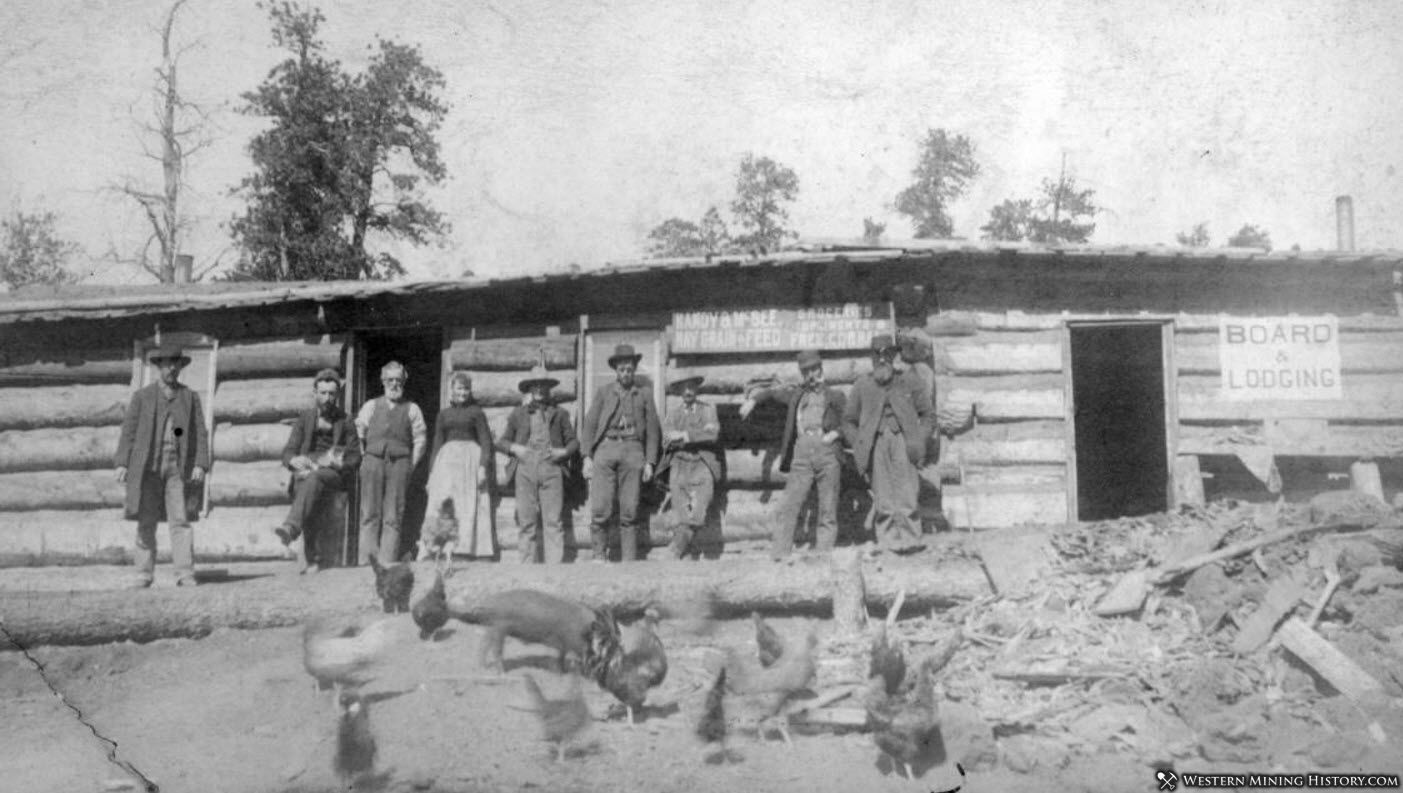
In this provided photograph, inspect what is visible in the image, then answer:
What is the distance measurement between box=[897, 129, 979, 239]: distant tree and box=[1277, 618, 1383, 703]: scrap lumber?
28.1 meters

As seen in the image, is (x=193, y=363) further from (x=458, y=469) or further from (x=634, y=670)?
(x=634, y=670)

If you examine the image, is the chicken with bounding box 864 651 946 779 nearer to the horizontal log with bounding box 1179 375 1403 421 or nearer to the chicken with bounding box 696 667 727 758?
the chicken with bounding box 696 667 727 758

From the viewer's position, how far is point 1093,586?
245 inches

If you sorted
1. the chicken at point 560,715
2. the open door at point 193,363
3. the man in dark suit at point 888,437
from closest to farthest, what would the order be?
the chicken at point 560,715 < the man in dark suit at point 888,437 < the open door at point 193,363

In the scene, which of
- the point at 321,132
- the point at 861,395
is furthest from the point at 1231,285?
the point at 321,132

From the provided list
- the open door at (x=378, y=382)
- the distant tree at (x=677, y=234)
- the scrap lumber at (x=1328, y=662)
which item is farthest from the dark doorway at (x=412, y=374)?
the distant tree at (x=677, y=234)

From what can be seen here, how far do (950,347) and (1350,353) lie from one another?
3.87 metres

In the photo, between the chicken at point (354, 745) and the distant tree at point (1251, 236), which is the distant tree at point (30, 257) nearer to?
the chicken at point (354, 745)

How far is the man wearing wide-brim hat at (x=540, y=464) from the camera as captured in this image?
8.66 m

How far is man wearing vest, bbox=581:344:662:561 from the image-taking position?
8.35 m

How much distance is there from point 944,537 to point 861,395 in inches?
58.1

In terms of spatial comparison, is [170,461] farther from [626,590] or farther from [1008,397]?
[1008,397]

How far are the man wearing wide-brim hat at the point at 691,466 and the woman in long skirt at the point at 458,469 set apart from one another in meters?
1.77

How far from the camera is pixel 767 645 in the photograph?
18.7ft
